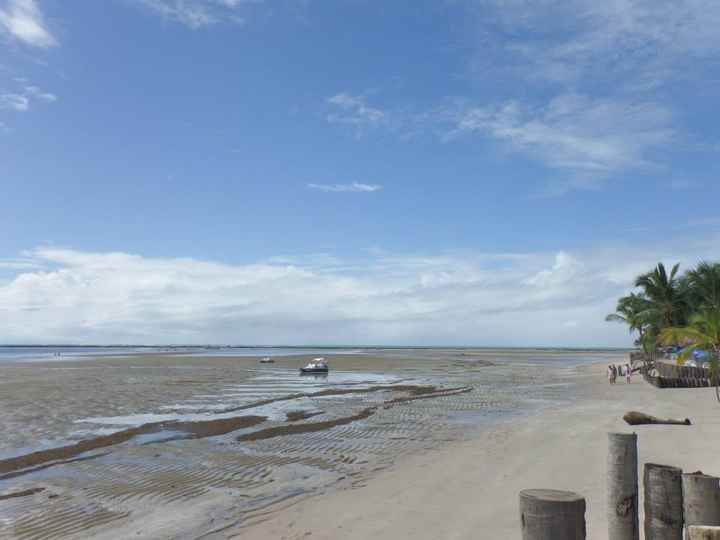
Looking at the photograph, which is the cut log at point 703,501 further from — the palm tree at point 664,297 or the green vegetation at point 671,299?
the palm tree at point 664,297

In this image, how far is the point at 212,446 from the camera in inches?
739

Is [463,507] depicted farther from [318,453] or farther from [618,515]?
[318,453]

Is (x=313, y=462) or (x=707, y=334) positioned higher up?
(x=707, y=334)

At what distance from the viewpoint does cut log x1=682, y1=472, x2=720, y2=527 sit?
557 cm

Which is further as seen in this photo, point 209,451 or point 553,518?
point 209,451

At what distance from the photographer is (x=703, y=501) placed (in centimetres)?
560

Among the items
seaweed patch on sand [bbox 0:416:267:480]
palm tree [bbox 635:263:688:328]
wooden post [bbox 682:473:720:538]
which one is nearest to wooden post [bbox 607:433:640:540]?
wooden post [bbox 682:473:720:538]

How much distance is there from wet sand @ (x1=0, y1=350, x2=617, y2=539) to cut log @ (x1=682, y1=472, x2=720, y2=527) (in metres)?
6.66

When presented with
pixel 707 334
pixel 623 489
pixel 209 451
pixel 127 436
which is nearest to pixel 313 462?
pixel 209 451

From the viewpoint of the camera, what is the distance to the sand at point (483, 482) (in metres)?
10.0

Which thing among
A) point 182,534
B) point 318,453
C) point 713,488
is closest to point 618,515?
point 713,488

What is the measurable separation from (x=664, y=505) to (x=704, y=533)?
184 cm

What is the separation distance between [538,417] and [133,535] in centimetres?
1852

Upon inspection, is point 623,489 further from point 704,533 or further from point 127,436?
point 127,436
